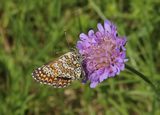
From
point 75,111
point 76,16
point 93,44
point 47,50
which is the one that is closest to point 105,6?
point 76,16

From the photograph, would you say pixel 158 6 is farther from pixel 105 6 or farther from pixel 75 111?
pixel 75 111

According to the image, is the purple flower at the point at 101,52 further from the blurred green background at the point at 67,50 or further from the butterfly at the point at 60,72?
the blurred green background at the point at 67,50

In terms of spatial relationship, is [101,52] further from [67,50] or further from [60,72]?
[67,50]

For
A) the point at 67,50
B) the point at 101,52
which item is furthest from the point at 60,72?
the point at 67,50

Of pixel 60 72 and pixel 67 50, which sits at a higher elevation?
pixel 67 50

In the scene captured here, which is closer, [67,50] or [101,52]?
[101,52]

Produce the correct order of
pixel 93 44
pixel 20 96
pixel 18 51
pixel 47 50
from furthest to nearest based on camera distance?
pixel 18 51
pixel 47 50
pixel 20 96
pixel 93 44
